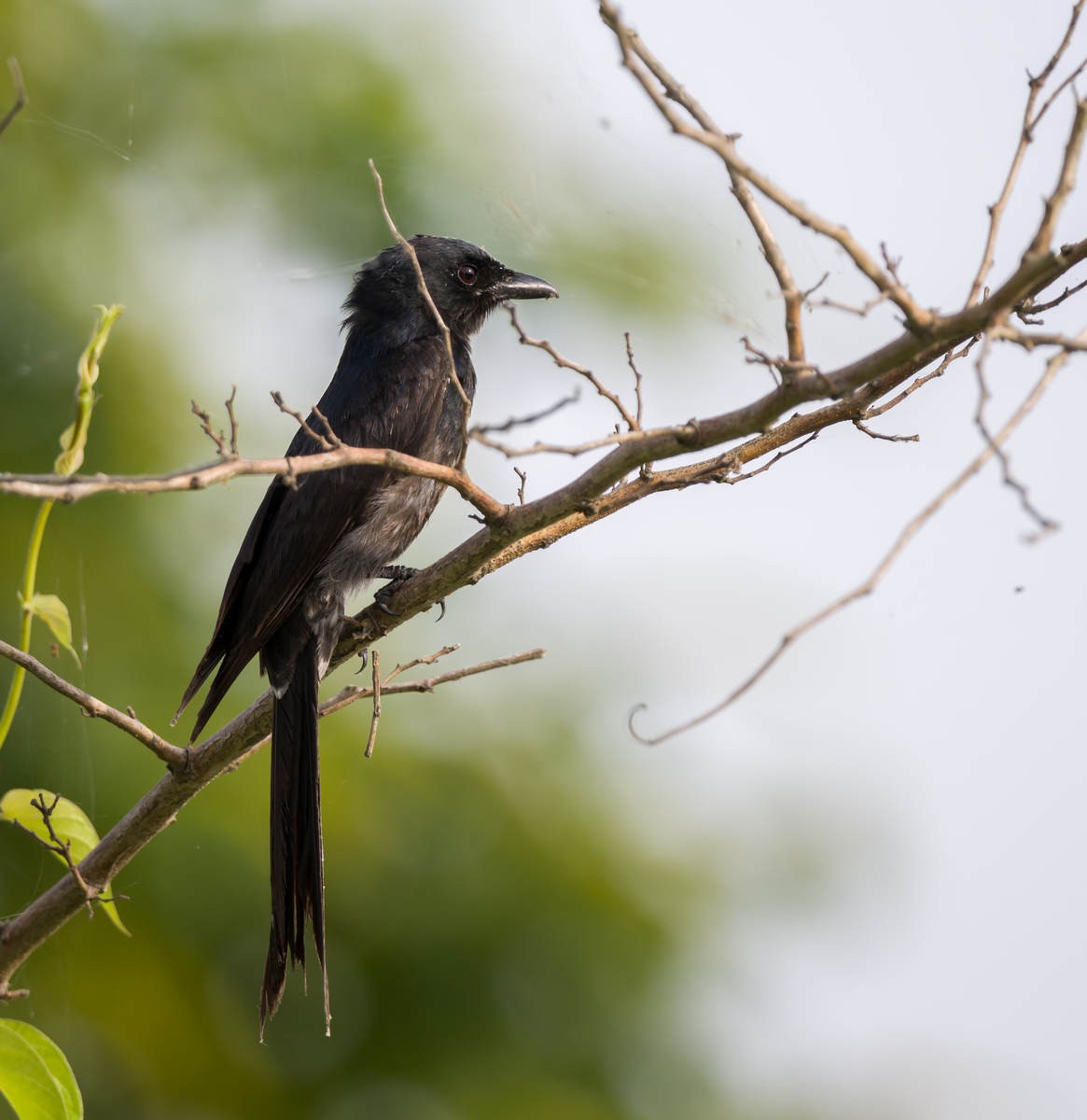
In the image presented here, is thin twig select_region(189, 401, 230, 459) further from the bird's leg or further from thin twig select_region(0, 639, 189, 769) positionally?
the bird's leg

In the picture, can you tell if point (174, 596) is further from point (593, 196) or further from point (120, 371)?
point (593, 196)

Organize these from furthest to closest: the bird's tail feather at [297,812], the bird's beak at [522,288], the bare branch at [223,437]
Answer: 1. the bird's beak at [522,288]
2. the bird's tail feather at [297,812]
3. the bare branch at [223,437]

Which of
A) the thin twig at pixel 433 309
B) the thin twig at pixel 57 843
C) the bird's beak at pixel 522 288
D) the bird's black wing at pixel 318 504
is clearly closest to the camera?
the thin twig at pixel 433 309

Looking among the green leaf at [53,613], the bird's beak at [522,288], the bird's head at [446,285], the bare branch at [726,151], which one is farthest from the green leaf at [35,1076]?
the bird's beak at [522,288]

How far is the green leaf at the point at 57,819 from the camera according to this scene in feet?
7.89

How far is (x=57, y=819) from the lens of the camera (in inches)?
98.9

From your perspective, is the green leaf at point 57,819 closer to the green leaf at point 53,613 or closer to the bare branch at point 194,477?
the green leaf at point 53,613

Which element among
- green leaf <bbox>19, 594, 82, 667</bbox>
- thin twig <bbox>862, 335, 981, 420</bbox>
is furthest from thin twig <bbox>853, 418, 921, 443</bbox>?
green leaf <bbox>19, 594, 82, 667</bbox>

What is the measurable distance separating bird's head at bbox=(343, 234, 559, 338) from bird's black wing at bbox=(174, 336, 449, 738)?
0.32m

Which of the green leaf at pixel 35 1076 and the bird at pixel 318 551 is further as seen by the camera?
the bird at pixel 318 551

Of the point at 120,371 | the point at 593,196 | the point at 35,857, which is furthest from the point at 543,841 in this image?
the point at 593,196

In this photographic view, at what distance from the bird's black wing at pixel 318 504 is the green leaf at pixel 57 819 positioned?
664mm

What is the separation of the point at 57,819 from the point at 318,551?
1.24 m

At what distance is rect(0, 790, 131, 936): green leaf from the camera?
2.40 metres
